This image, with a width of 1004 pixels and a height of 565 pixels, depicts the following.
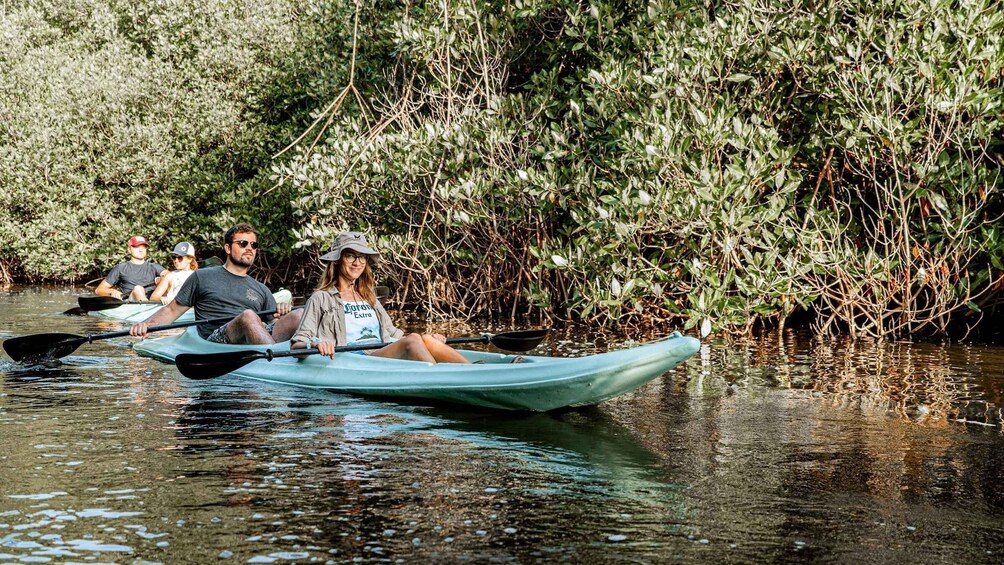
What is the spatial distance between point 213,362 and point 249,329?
1064 millimetres

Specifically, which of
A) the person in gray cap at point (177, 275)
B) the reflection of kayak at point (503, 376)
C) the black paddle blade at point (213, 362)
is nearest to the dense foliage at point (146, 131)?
the person in gray cap at point (177, 275)

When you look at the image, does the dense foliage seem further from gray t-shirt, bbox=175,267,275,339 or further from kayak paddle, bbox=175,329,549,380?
kayak paddle, bbox=175,329,549,380

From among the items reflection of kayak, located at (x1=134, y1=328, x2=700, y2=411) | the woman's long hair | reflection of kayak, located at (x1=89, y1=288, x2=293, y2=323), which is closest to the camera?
reflection of kayak, located at (x1=134, y1=328, x2=700, y2=411)

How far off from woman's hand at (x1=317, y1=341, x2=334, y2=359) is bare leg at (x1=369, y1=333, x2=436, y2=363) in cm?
39

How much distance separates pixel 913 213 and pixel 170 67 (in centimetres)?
1626

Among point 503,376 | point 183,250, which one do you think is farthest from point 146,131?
point 503,376

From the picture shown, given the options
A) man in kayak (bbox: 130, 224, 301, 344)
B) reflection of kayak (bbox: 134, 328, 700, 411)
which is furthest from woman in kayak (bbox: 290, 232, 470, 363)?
man in kayak (bbox: 130, 224, 301, 344)

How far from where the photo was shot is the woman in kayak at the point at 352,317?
771 centimetres

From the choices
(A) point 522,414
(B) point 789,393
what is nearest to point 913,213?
(B) point 789,393

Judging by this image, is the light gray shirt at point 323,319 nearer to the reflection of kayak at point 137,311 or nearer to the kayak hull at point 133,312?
the reflection of kayak at point 137,311

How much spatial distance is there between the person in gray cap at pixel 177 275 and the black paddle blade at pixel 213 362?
6.10m

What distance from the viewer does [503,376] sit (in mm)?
6777

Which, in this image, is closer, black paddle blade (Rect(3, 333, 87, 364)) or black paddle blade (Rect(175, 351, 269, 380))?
black paddle blade (Rect(175, 351, 269, 380))

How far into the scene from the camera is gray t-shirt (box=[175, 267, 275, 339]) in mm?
9664
